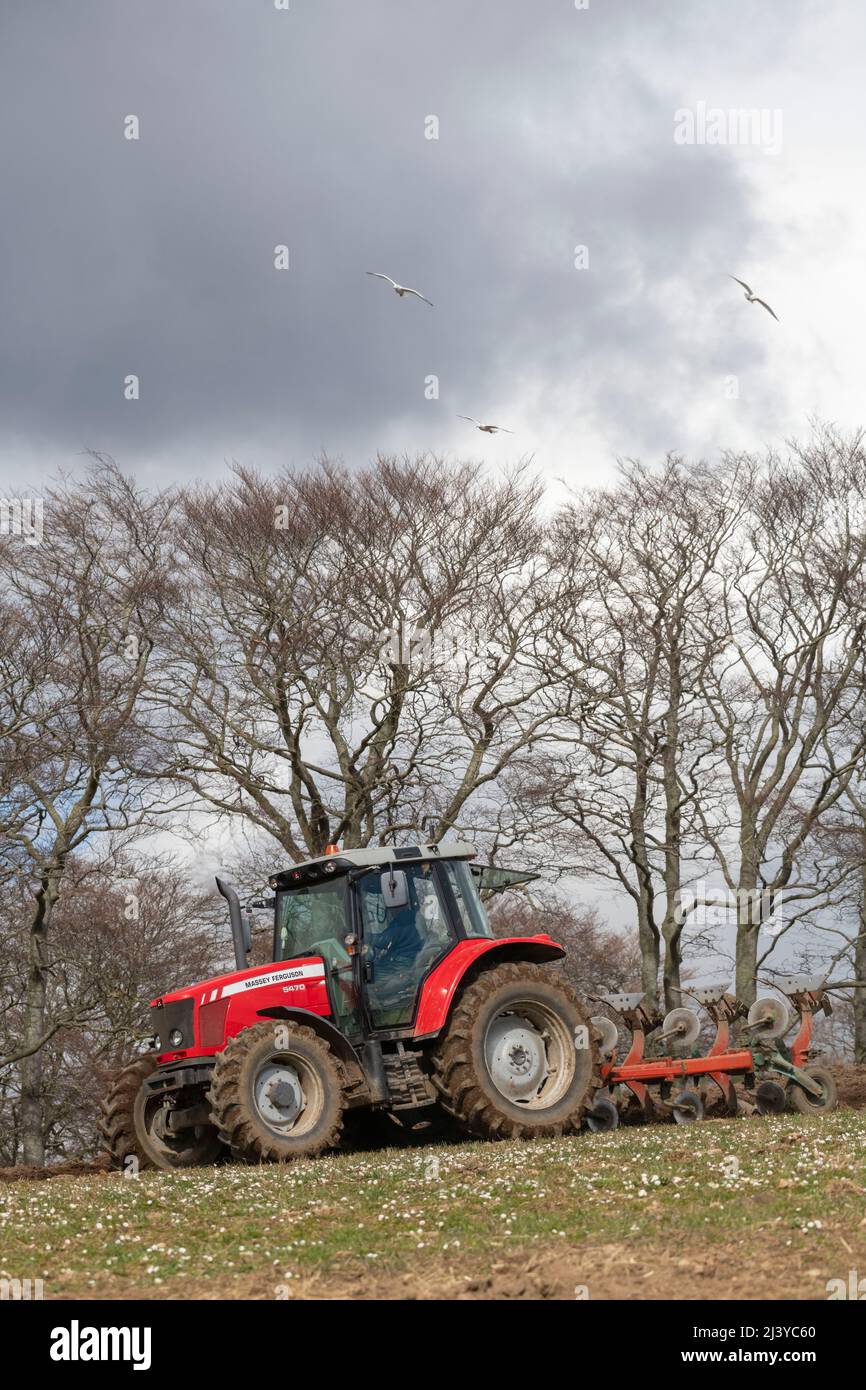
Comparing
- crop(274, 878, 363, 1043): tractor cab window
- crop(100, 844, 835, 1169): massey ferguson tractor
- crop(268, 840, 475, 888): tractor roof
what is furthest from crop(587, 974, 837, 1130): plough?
crop(274, 878, 363, 1043): tractor cab window

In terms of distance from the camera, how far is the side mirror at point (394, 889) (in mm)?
12359

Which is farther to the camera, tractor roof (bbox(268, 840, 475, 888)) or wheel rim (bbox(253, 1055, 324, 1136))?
tractor roof (bbox(268, 840, 475, 888))

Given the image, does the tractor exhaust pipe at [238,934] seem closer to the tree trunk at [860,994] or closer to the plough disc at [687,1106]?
the plough disc at [687,1106]

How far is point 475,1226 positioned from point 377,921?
19.7 ft

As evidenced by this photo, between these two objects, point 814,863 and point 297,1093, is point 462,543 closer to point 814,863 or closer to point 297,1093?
point 814,863

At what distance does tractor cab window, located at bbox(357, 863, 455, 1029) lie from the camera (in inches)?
506

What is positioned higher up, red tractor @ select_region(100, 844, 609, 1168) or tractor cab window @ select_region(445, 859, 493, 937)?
tractor cab window @ select_region(445, 859, 493, 937)

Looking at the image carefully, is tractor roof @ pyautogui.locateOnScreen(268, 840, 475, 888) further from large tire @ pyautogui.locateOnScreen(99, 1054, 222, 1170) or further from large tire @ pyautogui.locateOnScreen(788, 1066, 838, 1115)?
large tire @ pyautogui.locateOnScreen(788, 1066, 838, 1115)

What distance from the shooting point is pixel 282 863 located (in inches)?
1077

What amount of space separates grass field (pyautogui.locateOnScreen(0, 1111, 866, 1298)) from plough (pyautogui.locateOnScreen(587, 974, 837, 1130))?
433 cm

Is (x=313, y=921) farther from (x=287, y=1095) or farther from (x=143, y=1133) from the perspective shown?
(x=143, y=1133)

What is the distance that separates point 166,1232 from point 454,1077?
5.02 metres

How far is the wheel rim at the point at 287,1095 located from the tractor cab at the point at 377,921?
3.22 ft
